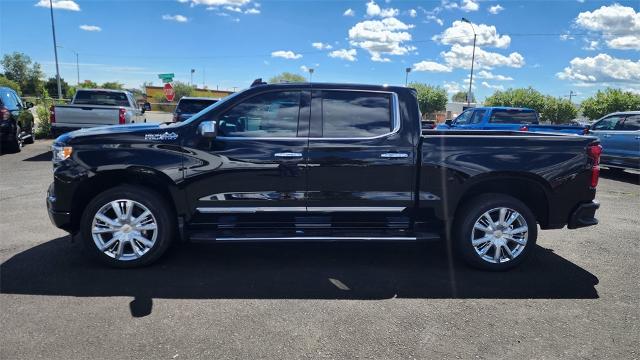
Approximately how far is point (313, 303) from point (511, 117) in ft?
43.7

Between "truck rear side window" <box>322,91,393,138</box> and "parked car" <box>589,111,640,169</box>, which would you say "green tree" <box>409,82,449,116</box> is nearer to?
"parked car" <box>589,111,640,169</box>

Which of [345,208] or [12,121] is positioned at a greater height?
[12,121]

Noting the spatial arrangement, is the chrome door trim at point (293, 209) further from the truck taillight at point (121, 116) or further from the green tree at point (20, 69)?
the green tree at point (20, 69)

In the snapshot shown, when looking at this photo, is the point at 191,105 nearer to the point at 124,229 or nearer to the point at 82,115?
the point at 82,115

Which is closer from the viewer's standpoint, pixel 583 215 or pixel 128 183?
pixel 128 183

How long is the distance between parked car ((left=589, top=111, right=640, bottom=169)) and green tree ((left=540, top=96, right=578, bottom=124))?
4755cm

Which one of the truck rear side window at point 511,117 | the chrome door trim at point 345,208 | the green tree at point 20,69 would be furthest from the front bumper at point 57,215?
the green tree at point 20,69

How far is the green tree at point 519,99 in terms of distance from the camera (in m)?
57.4

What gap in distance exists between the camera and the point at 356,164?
4637 mm

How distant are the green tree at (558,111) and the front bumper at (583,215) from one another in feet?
187

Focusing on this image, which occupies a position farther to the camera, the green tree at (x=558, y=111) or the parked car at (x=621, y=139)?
the green tree at (x=558, y=111)

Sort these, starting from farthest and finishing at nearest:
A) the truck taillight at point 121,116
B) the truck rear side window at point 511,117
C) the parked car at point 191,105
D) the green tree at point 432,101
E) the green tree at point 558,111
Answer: the green tree at point 432,101
the green tree at point 558,111
the truck rear side window at point 511,117
the parked car at point 191,105
the truck taillight at point 121,116

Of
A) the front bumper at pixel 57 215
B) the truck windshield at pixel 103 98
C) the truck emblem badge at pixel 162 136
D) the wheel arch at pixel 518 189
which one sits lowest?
the front bumper at pixel 57 215

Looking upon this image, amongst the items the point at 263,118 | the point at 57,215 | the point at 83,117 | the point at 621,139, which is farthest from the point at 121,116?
the point at 621,139
